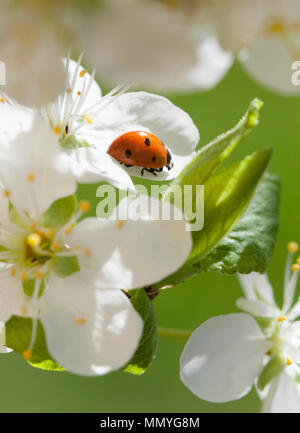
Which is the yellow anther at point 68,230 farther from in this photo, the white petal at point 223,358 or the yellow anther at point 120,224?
the white petal at point 223,358

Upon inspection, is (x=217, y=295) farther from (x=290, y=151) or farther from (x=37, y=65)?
(x=37, y=65)

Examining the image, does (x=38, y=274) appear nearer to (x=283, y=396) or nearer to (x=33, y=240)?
(x=33, y=240)

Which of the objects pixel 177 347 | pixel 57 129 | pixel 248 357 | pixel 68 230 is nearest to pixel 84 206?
pixel 68 230

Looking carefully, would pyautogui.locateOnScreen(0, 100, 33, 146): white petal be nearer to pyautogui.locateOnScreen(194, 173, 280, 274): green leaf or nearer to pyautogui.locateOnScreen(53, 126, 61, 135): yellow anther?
pyautogui.locateOnScreen(53, 126, 61, 135): yellow anther

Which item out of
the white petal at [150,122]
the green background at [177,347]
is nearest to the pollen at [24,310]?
the white petal at [150,122]

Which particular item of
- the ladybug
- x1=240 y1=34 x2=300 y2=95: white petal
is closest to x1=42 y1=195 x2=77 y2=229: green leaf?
the ladybug

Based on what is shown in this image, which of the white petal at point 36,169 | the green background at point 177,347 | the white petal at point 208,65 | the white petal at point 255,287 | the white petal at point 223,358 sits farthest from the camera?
the green background at point 177,347

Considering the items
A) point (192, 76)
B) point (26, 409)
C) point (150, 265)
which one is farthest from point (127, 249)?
point (26, 409)

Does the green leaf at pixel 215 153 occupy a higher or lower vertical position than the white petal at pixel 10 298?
higher
